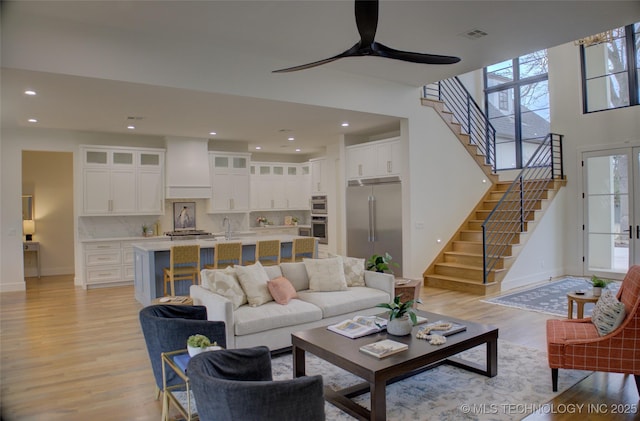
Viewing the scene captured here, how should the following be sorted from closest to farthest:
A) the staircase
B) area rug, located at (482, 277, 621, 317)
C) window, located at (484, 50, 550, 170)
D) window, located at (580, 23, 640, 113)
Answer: area rug, located at (482, 277, 621, 317) < the staircase < window, located at (580, 23, 640, 113) < window, located at (484, 50, 550, 170)

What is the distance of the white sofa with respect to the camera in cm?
376

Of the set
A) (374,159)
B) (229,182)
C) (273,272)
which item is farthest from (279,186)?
(273,272)

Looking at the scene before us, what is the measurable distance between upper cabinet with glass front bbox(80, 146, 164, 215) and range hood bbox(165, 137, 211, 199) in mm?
190

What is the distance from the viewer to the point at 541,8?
14.5 feet

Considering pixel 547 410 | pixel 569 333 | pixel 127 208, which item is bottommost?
pixel 547 410

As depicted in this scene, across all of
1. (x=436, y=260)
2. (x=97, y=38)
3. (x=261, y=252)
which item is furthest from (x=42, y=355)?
(x=436, y=260)

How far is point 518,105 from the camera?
929cm

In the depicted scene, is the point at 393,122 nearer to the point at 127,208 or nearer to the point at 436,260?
the point at 436,260

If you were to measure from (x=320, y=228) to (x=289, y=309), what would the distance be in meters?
6.20

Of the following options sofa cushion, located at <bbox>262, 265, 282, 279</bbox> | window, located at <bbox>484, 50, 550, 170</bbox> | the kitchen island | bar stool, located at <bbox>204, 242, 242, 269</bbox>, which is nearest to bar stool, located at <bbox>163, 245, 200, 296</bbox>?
the kitchen island

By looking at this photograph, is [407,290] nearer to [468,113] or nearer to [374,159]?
[374,159]

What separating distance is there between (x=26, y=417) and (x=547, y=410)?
3694mm

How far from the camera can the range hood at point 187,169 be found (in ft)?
27.9

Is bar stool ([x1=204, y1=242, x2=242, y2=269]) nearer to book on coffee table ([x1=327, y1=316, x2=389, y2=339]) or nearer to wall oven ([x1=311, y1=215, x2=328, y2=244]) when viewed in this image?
book on coffee table ([x1=327, y1=316, x2=389, y2=339])
